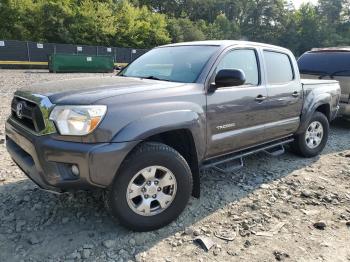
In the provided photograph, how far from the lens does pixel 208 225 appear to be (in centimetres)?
352

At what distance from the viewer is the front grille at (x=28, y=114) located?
303 centimetres

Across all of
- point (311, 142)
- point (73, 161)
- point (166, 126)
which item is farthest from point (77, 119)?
point (311, 142)

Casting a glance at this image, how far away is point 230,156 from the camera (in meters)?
4.25

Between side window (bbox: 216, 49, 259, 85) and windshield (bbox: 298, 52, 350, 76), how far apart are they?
395 centimetres

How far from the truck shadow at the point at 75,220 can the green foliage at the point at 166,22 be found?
1265 inches

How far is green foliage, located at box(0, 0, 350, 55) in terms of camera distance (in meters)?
33.2

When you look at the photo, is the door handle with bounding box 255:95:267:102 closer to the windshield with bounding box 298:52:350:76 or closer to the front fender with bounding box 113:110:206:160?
the front fender with bounding box 113:110:206:160

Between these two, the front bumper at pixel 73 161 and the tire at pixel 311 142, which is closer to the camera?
the front bumper at pixel 73 161

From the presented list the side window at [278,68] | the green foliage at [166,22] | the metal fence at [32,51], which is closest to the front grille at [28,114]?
the side window at [278,68]

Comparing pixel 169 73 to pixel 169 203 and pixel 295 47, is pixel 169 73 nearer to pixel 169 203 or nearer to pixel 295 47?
pixel 169 203

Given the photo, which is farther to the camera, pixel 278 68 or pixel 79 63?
pixel 79 63

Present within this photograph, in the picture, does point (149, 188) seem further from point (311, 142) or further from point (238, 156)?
point (311, 142)

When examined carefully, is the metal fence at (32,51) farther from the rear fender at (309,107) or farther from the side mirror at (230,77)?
the side mirror at (230,77)

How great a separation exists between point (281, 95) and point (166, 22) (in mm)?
44946
